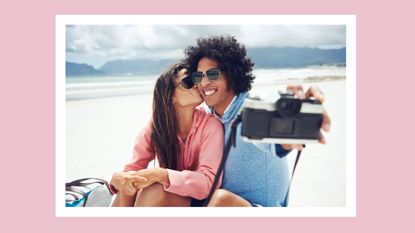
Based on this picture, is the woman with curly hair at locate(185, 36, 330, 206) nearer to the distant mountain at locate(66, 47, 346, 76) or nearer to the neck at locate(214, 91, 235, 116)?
the neck at locate(214, 91, 235, 116)

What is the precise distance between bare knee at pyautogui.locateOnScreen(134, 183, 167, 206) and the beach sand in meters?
0.31

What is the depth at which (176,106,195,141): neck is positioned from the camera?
15.1ft

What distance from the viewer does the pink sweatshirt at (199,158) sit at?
4.48 m

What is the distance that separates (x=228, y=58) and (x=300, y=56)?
0.61m

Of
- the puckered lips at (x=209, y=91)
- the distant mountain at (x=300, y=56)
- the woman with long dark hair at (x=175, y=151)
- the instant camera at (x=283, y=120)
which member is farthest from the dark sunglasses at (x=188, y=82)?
the instant camera at (x=283, y=120)

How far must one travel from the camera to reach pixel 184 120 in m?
4.61

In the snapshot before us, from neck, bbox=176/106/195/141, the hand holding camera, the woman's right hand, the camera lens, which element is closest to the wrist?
the woman's right hand

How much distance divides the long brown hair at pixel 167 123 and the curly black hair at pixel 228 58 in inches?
5.0

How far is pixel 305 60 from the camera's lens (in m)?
4.75

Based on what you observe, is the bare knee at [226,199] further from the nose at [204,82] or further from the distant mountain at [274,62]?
the distant mountain at [274,62]

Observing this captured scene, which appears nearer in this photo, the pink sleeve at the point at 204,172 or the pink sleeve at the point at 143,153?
the pink sleeve at the point at 204,172

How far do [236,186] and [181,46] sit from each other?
1.12 meters
